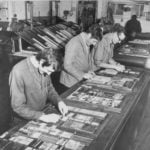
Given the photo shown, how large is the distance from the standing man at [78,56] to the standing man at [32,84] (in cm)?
74

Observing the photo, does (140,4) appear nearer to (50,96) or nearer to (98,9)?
(98,9)

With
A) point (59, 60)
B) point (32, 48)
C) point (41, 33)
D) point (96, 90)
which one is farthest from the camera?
point (41, 33)

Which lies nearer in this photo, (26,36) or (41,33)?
(26,36)

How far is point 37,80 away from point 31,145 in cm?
77

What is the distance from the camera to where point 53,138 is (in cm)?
187

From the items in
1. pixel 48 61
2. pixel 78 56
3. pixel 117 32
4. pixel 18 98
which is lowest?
pixel 18 98

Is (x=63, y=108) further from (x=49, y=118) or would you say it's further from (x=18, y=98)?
(x=18, y=98)

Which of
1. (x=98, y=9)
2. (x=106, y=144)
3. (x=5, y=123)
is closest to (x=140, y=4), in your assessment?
(x=98, y=9)

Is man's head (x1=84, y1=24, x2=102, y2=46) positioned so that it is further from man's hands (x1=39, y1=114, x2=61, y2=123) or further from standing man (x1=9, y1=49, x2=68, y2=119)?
man's hands (x1=39, y1=114, x2=61, y2=123)

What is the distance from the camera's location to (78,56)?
11.2 ft

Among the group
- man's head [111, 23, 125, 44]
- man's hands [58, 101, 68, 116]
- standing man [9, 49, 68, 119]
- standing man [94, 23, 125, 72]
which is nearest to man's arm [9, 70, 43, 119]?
standing man [9, 49, 68, 119]

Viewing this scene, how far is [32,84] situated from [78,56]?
1202mm

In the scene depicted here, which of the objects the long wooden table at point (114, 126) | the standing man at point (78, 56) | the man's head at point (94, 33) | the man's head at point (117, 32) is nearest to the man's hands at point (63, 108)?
the long wooden table at point (114, 126)

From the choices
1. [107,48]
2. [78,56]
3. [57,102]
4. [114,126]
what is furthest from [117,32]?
[114,126]
